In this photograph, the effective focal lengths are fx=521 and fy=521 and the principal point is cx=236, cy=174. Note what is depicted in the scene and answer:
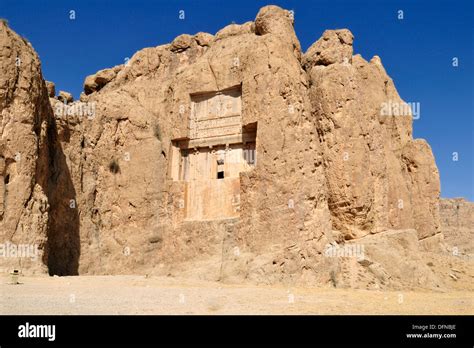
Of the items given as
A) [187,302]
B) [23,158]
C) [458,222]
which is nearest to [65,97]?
[23,158]

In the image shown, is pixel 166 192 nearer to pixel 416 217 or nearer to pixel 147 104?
pixel 147 104

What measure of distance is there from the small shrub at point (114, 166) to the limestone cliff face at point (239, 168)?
5 centimetres

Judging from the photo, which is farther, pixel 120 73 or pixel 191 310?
pixel 120 73

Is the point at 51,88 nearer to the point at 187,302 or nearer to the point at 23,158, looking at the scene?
the point at 23,158

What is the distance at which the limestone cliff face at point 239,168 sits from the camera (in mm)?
22781

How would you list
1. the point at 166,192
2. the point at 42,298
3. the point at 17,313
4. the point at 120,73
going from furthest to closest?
the point at 120,73 → the point at 166,192 → the point at 42,298 → the point at 17,313

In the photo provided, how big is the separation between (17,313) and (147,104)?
20742 mm

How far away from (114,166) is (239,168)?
24.0 ft

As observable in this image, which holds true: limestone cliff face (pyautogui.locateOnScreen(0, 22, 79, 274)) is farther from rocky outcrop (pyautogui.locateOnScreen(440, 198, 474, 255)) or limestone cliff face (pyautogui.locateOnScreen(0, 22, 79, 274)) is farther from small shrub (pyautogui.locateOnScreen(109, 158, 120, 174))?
rocky outcrop (pyautogui.locateOnScreen(440, 198, 474, 255))

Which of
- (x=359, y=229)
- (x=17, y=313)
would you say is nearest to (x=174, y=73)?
(x=359, y=229)

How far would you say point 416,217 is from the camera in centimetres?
2981

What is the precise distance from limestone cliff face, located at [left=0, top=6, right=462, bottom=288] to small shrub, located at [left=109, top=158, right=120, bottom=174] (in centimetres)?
5
